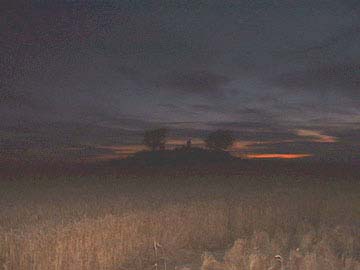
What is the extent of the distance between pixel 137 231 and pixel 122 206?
A: 493 cm

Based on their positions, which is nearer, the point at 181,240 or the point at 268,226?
the point at 181,240

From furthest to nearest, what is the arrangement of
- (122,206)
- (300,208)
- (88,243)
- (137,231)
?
(300,208) < (122,206) < (137,231) < (88,243)

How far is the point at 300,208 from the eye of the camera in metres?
17.4

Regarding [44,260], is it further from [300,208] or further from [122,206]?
[300,208]

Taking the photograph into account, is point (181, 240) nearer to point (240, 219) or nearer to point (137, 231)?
point (137, 231)

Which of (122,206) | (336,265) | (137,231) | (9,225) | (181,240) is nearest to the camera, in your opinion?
(336,265)

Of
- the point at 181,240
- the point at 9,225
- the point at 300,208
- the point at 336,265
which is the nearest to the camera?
the point at 336,265

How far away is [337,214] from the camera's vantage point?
670 inches

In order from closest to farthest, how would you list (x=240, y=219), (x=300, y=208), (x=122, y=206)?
(x=240, y=219), (x=122, y=206), (x=300, y=208)

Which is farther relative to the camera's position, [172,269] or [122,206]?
[122,206]

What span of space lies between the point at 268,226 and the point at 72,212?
6153 millimetres

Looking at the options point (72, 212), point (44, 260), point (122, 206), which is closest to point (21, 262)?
point (44, 260)

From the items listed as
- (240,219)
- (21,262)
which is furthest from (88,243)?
(240,219)

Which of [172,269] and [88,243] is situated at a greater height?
[88,243]
